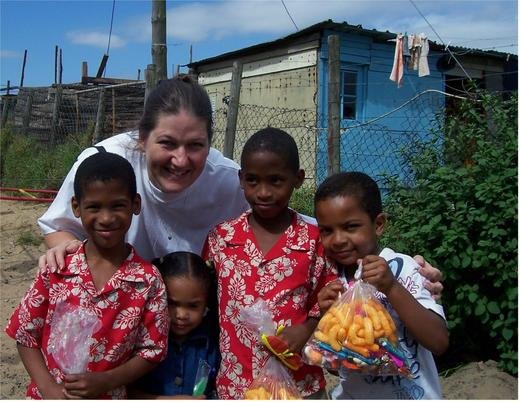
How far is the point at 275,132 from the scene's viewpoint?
257 cm

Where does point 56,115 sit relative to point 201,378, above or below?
above

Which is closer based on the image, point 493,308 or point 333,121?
point 493,308

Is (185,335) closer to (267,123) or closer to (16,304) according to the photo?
(16,304)

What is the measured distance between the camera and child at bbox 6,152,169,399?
2.28m

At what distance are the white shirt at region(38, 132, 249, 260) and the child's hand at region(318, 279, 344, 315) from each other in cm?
85

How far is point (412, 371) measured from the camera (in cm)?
229

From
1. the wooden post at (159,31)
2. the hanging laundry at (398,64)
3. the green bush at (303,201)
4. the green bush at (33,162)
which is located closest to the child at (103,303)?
the wooden post at (159,31)

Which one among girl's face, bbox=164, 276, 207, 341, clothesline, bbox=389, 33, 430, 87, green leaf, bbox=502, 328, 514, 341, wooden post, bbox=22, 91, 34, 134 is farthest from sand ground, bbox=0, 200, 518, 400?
clothesline, bbox=389, 33, 430, 87

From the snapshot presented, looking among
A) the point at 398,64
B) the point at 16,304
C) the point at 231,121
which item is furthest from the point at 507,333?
the point at 398,64

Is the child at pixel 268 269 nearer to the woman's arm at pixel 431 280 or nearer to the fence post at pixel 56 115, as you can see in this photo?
the woman's arm at pixel 431 280

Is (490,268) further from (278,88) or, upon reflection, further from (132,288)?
(278,88)

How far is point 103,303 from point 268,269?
2.13 ft

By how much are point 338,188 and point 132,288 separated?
2.90 feet

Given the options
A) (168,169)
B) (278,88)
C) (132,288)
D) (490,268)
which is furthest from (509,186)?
(278,88)
